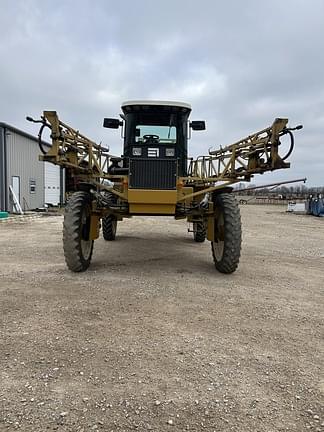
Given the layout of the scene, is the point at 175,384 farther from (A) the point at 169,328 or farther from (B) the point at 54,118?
(B) the point at 54,118

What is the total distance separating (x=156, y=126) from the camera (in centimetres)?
691

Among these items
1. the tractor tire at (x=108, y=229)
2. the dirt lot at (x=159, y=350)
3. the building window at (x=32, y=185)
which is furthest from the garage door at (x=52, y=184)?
the dirt lot at (x=159, y=350)

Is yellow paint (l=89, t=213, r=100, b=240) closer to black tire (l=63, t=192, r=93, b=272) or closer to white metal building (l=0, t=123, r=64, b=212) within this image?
black tire (l=63, t=192, r=93, b=272)

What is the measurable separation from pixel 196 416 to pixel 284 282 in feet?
12.8

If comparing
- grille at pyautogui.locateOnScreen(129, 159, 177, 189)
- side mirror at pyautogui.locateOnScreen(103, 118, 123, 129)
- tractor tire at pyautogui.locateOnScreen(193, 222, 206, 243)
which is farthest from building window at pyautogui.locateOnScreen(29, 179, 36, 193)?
grille at pyautogui.locateOnScreen(129, 159, 177, 189)

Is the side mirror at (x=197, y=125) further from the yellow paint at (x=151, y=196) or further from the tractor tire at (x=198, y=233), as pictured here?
the tractor tire at (x=198, y=233)

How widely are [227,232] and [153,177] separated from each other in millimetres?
1473

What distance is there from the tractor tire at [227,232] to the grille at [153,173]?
88cm

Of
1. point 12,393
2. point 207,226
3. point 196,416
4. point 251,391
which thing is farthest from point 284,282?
point 12,393

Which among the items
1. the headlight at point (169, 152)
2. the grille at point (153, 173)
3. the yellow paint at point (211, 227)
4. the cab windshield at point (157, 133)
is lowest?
the yellow paint at point (211, 227)

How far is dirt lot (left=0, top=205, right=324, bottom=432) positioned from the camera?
2342 mm

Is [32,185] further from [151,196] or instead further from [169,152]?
[151,196]

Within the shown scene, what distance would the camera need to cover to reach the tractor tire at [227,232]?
5.77 metres

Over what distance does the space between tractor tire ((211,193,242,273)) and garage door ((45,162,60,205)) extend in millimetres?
21401
